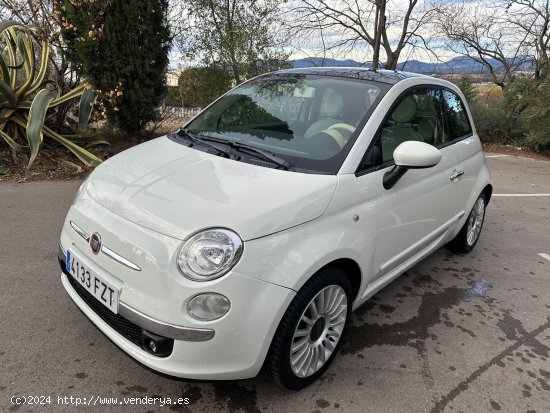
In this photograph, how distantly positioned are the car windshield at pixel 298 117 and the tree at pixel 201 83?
508cm

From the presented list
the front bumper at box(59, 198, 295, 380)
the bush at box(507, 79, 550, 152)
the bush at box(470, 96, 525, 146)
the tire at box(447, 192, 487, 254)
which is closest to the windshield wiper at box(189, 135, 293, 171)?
Answer: the front bumper at box(59, 198, 295, 380)

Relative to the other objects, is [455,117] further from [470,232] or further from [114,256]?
[114,256]

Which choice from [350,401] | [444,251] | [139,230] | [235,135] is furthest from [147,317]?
[444,251]

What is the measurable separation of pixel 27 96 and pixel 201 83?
306cm

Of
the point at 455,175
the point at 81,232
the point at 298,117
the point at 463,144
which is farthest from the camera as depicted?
the point at 463,144

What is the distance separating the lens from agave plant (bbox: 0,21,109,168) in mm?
6047

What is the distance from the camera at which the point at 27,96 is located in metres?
6.50

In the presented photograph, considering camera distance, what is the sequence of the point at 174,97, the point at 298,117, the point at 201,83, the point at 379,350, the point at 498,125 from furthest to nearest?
the point at 498,125 → the point at 201,83 → the point at 174,97 → the point at 298,117 → the point at 379,350

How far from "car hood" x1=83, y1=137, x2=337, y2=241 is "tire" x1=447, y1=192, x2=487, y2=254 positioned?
92.9 inches

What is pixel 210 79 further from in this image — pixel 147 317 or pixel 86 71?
pixel 147 317

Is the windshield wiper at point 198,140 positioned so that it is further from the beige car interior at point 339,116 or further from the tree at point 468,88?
the tree at point 468,88

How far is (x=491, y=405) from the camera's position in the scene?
233 centimetres

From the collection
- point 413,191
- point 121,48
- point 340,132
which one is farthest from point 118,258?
point 121,48

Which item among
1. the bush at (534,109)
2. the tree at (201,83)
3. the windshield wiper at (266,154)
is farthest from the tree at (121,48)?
the bush at (534,109)
